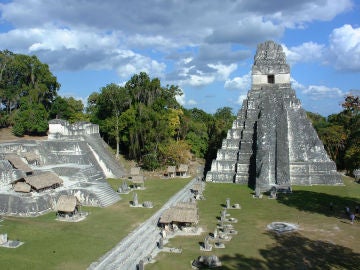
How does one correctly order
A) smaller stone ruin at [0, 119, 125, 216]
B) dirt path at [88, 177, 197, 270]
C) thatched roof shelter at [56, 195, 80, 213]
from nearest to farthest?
1. dirt path at [88, 177, 197, 270]
2. thatched roof shelter at [56, 195, 80, 213]
3. smaller stone ruin at [0, 119, 125, 216]

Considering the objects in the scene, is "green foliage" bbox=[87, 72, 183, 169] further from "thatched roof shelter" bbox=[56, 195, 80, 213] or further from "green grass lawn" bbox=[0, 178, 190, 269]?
"thatched roof shelter" bbox=[56, 195, 80, 213]

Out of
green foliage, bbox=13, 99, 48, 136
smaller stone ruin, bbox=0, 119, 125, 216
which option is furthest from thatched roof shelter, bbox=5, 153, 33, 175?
green foliage, bbox=13, 99, 48, 136

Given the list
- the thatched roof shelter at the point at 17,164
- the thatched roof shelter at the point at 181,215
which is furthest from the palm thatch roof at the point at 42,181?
the thatched roof shelter at the point at 181,215

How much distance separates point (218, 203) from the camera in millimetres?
23953

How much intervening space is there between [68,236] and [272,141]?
19178 millimetres

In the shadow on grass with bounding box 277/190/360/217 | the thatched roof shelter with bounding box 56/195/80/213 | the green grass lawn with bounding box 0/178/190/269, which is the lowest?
the green grass lawn with bounding box 0/178/190/269

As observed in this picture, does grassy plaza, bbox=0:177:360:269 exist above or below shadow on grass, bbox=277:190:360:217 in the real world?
below

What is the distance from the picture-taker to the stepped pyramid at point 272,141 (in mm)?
28484

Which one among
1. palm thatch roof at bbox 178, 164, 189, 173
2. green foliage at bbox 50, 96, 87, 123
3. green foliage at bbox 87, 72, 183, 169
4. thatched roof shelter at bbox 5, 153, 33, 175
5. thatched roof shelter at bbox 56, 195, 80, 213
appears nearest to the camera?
thatched roof shelter at bbox 56, 195, 80, 213

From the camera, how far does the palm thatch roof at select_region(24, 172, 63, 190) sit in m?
22.1

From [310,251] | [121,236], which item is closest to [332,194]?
[310,251]

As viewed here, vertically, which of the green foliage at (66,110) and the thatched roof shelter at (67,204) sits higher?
the green foliage at (66,110)

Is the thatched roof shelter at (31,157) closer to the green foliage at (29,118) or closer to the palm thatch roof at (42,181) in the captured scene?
the palm thatch roof at (42,181)

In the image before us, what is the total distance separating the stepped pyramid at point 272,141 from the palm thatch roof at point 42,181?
13.2m
